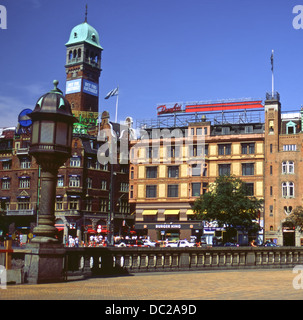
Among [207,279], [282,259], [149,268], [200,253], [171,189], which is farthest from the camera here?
[171,189]

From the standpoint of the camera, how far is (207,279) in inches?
712

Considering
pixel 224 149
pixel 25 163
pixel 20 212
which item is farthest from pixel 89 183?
pixel 224 149

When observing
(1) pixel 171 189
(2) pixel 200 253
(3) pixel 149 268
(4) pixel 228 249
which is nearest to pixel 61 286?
(3) pixel 149 268

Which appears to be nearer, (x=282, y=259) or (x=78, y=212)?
(x=282, y=259)

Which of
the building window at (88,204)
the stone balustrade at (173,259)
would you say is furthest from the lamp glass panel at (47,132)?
the building window at (88,204)

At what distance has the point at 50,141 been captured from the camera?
665 inches

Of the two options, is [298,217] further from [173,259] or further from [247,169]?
[173,259]

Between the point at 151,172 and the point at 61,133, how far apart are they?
6084cm

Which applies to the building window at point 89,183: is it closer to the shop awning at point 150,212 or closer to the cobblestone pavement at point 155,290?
the shop awning at point 150,212

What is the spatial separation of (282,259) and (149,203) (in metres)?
49.8

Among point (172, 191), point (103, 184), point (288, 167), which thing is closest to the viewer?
point (288, 167)

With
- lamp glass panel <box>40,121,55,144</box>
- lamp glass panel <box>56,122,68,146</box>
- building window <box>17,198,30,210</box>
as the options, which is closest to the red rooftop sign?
building window <box>17,198,30,210</box>

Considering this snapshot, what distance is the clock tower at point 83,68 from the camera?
114250 millimetres
